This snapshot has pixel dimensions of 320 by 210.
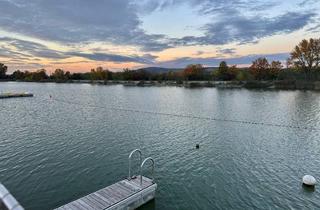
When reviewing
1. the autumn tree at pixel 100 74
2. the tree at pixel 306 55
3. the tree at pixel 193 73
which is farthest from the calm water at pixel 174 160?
the autumn tree at pixel 100 74

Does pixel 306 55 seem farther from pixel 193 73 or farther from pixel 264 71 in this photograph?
pixel 193 73

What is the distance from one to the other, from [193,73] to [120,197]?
14004 centimetres

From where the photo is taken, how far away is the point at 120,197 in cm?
1215

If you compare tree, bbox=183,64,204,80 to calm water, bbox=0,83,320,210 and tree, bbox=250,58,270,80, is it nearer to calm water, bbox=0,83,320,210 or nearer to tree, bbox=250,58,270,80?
tree, bbox=250,58,270,80

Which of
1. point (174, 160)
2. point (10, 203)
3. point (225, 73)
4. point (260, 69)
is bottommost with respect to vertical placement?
point (174, 160)

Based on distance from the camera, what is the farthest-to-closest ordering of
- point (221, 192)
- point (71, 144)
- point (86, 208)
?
1. point (71, 144)
2. point (221, 192)
3. point (86, 208)

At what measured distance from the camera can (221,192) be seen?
49.1 ft

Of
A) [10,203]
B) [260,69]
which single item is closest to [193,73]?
[260,69]

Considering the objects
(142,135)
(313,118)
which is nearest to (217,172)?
(142,135)

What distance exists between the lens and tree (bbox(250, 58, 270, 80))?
127000mm

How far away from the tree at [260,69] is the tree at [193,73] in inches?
1245

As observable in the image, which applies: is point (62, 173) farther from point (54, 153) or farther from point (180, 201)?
point (180, 201)

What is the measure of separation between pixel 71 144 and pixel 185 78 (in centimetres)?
12742

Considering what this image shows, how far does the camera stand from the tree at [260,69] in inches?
5000
